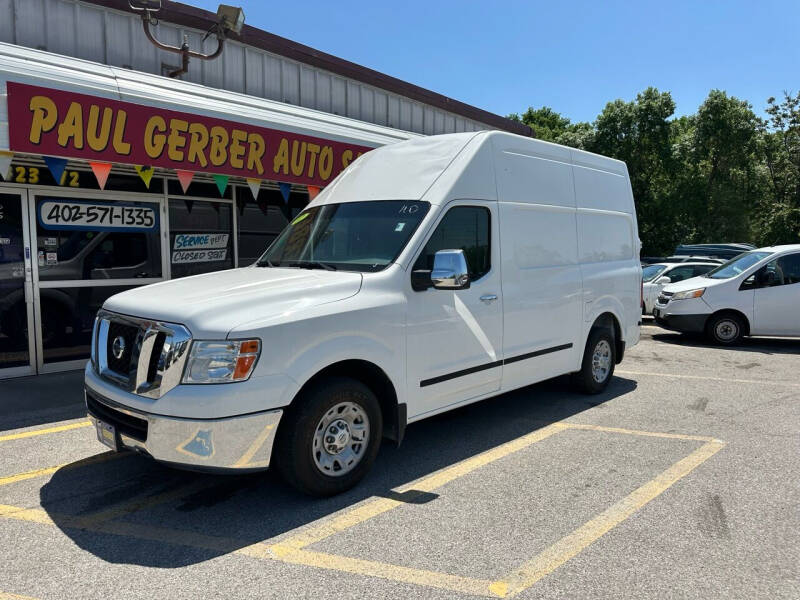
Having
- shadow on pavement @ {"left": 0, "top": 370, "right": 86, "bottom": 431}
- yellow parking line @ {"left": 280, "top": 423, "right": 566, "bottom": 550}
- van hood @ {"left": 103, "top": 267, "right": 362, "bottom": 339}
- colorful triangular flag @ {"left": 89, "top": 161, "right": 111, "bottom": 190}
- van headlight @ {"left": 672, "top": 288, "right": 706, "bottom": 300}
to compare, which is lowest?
yellow parking line @ {"left": 280, "top": 423, "right": 566, "bottom": 550}

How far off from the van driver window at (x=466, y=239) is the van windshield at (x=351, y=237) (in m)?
0.18

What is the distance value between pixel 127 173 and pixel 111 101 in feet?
6.12

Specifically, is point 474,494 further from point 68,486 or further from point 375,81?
point 375,81

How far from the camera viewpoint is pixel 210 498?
3992 millimetres

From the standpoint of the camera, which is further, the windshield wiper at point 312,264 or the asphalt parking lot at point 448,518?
the windshield wiper at point 312,264

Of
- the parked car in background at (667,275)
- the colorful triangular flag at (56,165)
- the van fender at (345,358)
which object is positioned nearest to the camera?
the van fender at (345,358)

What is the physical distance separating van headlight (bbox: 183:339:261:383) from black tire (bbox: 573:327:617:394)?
4.15m

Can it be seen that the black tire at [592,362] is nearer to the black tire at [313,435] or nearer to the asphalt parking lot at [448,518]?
the asphalt parking lot at [448,518]

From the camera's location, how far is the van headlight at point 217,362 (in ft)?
11.1

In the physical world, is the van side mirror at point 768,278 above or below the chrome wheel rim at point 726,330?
above

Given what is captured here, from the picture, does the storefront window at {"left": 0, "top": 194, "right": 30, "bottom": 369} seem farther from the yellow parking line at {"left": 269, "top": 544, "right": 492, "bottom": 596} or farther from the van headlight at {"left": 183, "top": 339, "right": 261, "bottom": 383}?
the yellow parking line at {"left": 269, "top": 544, "right": 492, "bottom": 596}

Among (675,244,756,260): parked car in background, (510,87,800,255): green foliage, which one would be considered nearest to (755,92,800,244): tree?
(510,87,800,255): green foliage

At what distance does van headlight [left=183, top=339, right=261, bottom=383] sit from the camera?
11.1ft

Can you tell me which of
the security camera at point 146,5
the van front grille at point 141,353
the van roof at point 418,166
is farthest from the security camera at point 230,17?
the van front grille at point 141,353
